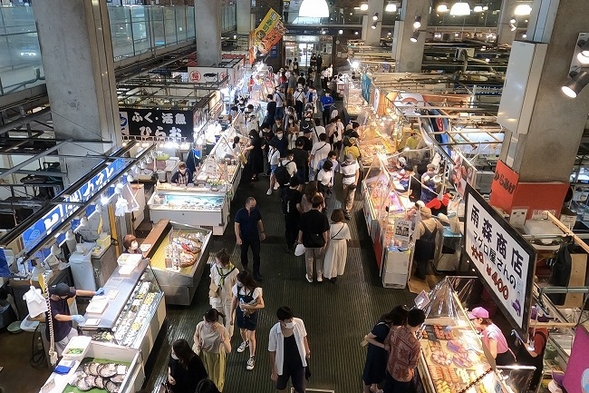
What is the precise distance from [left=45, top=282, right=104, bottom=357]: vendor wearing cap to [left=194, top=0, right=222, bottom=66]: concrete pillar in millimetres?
11755

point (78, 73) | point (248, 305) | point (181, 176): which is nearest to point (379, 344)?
point (248, 305)

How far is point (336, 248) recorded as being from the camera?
8.52 m

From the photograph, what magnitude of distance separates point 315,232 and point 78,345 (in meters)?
4.23

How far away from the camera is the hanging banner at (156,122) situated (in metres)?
8.44

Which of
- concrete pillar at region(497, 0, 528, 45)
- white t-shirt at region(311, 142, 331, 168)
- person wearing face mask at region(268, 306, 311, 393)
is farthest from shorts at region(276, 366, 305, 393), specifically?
concrete pillar at region(497, 0, 528, 45)

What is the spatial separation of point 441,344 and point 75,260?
6.05 m

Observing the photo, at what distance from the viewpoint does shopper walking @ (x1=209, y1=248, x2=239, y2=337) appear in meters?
6.74

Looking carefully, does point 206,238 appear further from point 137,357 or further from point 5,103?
Answer: point 5,103

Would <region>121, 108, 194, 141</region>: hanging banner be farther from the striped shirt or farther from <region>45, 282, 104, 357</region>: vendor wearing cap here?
the striped shirt

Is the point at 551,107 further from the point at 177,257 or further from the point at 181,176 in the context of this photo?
the point at 181,176

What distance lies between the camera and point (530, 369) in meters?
5.53

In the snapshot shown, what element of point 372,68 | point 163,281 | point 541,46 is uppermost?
point 541,46

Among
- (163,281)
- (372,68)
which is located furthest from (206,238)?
(372,68)

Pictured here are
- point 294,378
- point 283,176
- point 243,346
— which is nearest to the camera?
point 294,378
